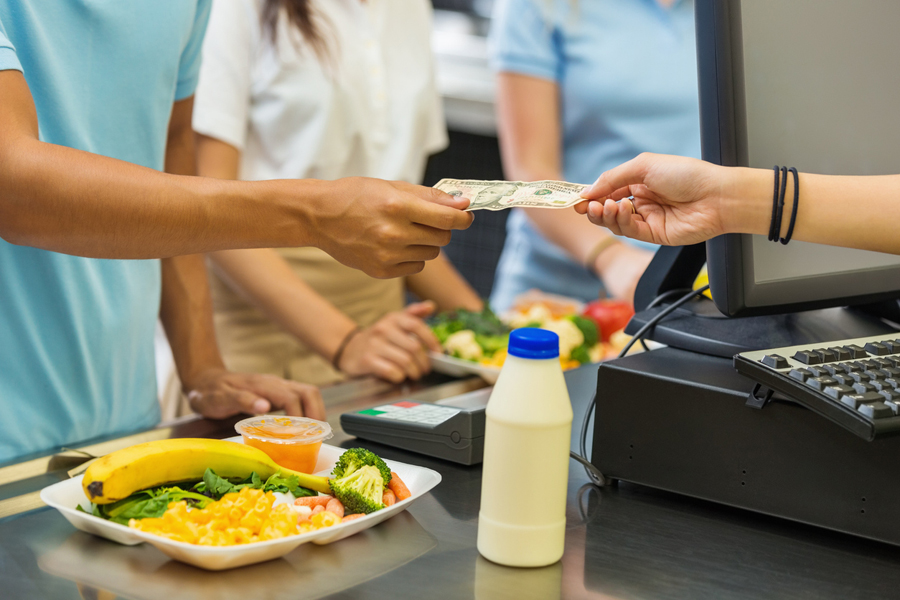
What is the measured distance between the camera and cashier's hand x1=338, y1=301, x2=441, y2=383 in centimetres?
151

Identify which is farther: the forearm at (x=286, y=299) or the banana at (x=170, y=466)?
the forearm at (x=286, y=299)

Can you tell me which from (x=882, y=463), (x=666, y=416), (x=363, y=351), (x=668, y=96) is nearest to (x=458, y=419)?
(x=666, y=416)

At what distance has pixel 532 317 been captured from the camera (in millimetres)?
1772

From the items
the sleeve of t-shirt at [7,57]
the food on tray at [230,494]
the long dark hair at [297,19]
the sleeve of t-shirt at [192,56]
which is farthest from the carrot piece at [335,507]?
the long dark hair at [297,19]

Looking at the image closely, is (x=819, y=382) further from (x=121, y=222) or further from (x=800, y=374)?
(x=121, y=222)

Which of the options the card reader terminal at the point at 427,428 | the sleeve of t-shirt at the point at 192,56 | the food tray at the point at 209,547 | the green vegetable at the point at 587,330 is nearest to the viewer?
the food tray at the point at 209,547

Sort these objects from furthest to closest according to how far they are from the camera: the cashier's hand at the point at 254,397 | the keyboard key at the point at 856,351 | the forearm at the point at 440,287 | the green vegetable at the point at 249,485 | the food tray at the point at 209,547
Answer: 1. the forearm at the point at 440,287
2. the cashier's hand at the point at 254,397
3. the keyboard key at the point at 856,351
4. the green vegetable at the point at 249,485
5. the food tray at the point at 209,547

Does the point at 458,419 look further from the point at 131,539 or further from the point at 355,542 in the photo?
the point at 131,539

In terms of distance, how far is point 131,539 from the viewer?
2.39 ft

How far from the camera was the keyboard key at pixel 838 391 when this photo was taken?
0.78 m

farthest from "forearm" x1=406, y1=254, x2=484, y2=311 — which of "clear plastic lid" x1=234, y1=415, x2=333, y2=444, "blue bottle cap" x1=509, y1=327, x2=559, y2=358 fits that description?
"blue bottle cap" x1=509, y1=327, x2=559, y2=358

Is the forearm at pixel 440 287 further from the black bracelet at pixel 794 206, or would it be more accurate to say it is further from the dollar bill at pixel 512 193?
the black bracelet at pixel 794 206

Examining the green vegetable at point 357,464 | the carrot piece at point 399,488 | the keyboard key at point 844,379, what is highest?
the keyboard key at point 844,379

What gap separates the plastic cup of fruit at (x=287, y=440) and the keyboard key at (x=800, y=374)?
0.47m
